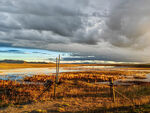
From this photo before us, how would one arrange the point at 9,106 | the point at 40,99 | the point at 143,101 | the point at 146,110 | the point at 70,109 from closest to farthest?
the point at 146,110, the point at 70,109, the point at 9,106, the point at 143,101, the point at 40,99

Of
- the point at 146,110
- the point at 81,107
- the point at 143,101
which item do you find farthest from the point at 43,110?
the point at 143,101

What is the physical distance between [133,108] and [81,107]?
410 cm

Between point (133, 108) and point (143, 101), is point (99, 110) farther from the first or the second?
point (143, 101)

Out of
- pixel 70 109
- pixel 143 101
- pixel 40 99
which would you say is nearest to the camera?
pixel 70 109

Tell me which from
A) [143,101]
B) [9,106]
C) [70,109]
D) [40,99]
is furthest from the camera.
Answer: [40,99]

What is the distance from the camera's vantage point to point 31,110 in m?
9.76

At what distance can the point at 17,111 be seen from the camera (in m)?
9.64

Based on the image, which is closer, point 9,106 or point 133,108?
point 133,108

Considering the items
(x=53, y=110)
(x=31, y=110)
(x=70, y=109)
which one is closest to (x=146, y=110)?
(x=70, y=109)

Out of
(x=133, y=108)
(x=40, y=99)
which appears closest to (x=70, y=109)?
(x=40, y=99)

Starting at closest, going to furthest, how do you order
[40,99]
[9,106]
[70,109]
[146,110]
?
Result: [146,110]
[70,109]
[9,106]
[40,99]

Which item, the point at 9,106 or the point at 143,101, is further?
the point at 143,101

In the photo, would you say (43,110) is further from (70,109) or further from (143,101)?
(143,101)

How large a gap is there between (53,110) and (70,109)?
1.33 metres
